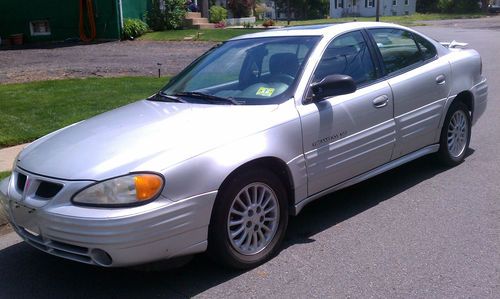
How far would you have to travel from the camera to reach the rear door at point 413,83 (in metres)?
5.50

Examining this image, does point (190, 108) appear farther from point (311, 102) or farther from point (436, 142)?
point (436, 142)

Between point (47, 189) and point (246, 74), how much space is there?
2.05 m

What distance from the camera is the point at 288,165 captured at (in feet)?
14.4

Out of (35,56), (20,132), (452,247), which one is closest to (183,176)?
(452,247)

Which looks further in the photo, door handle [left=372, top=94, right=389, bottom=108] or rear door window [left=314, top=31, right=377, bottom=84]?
door handle [left=372, top=94, right=389, bottom=108]

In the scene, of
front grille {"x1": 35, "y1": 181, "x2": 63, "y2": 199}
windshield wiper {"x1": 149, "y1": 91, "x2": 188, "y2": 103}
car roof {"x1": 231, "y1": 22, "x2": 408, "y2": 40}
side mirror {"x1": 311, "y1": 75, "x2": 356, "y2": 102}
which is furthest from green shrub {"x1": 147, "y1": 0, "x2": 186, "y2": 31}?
front grille {"x1": 35, "y1": 181, "x2": 63, "y2": 199}

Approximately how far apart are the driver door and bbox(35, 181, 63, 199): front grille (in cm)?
186

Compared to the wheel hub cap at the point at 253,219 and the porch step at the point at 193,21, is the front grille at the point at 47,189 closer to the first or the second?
the wheel hub cap at the point at 253,219

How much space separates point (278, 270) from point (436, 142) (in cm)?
278

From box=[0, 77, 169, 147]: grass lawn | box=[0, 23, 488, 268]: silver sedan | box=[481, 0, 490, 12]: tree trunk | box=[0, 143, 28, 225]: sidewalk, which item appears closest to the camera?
box=[0, 23, 488, 268]: silver sedan

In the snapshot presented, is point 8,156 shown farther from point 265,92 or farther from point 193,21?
point 193,21

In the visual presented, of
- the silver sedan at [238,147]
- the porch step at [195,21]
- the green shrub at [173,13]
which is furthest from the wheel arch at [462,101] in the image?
the porch step at [195,21]

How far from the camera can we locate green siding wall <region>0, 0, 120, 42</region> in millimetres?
23375

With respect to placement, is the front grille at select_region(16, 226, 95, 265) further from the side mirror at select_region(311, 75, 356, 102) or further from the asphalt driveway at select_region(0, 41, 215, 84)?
the asphalt driveway at select_region(0, 41, 215, 84)
